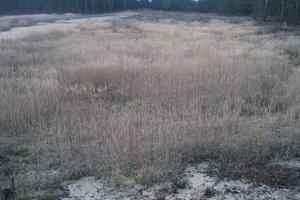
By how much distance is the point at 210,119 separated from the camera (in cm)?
568

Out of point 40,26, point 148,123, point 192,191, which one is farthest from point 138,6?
point 192,191

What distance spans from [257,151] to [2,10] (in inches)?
2448

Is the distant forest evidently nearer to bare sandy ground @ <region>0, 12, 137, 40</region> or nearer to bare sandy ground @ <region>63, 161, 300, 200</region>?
bare sandy ground @ <region>0, 12, 137, 40</region>

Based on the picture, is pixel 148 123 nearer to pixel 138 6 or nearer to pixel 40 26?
pixel 40 26

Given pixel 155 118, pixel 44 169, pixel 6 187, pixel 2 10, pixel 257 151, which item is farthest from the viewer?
pixel 2 10

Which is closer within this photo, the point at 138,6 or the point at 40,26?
the point at 40,26

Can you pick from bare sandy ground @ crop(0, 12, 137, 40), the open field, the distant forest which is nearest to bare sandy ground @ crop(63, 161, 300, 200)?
the open field

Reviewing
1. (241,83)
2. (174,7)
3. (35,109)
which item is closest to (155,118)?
(35,109)

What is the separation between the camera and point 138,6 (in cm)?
8131

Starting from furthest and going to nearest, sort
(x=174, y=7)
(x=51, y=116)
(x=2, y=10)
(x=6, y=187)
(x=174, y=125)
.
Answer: (x=174, y=7) → (x=2, y=10) → (x=51, y=116) → (x=174, y=125) → (x=6, y=187)

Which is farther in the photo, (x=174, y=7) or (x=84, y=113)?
(x=174, y=7)

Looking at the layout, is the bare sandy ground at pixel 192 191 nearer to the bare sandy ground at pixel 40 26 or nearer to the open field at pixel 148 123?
the open field at pixel 148 123

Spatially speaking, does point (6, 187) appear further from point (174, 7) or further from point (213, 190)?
point (174, 7)

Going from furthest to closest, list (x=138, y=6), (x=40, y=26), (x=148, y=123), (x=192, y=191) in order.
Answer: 1. (x=138, y=6)
2. (x=40, y=26)
3. (x=148, y=123)
4. (x=192, y=191)
